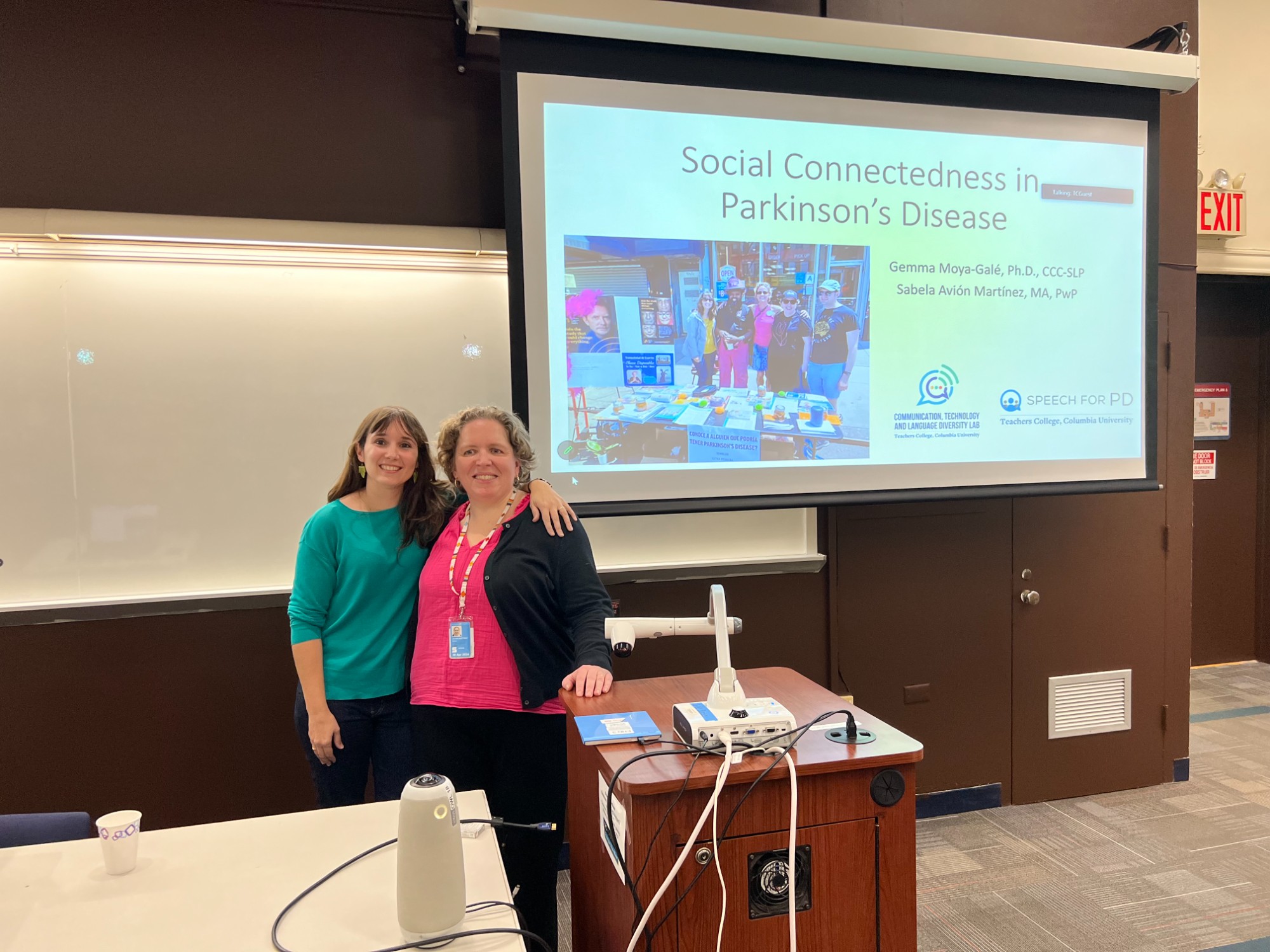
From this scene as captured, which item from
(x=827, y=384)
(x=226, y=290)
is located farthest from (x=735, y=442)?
(x=226, y=290)

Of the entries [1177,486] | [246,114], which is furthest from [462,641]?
[1177,486]

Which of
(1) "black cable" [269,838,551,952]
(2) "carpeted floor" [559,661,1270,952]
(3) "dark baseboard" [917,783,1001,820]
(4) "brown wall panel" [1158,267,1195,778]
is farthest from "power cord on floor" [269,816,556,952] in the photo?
(4) "brown wall panel" [1158,267,1195,778]

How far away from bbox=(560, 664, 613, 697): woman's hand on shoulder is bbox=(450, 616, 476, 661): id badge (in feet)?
0.77

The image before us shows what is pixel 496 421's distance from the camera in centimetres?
191

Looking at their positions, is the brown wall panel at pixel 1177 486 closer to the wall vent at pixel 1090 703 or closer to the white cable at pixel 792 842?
the wall vent at pixel 1090 703

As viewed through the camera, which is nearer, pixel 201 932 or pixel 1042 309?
pixel 201 932

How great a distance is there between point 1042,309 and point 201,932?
9.92ft

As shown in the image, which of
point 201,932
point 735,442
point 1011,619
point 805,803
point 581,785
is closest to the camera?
point 201,932

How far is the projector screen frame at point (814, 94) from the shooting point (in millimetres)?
2391

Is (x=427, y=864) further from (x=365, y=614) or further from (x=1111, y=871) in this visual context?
(x=1111, y=871)

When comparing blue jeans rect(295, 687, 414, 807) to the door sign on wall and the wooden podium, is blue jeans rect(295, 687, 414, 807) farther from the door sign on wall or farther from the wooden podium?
the door sign on wall

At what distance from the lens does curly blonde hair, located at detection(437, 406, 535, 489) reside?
6.33 ft

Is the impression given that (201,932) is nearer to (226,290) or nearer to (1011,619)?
(226,290)

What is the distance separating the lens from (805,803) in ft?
4.66
